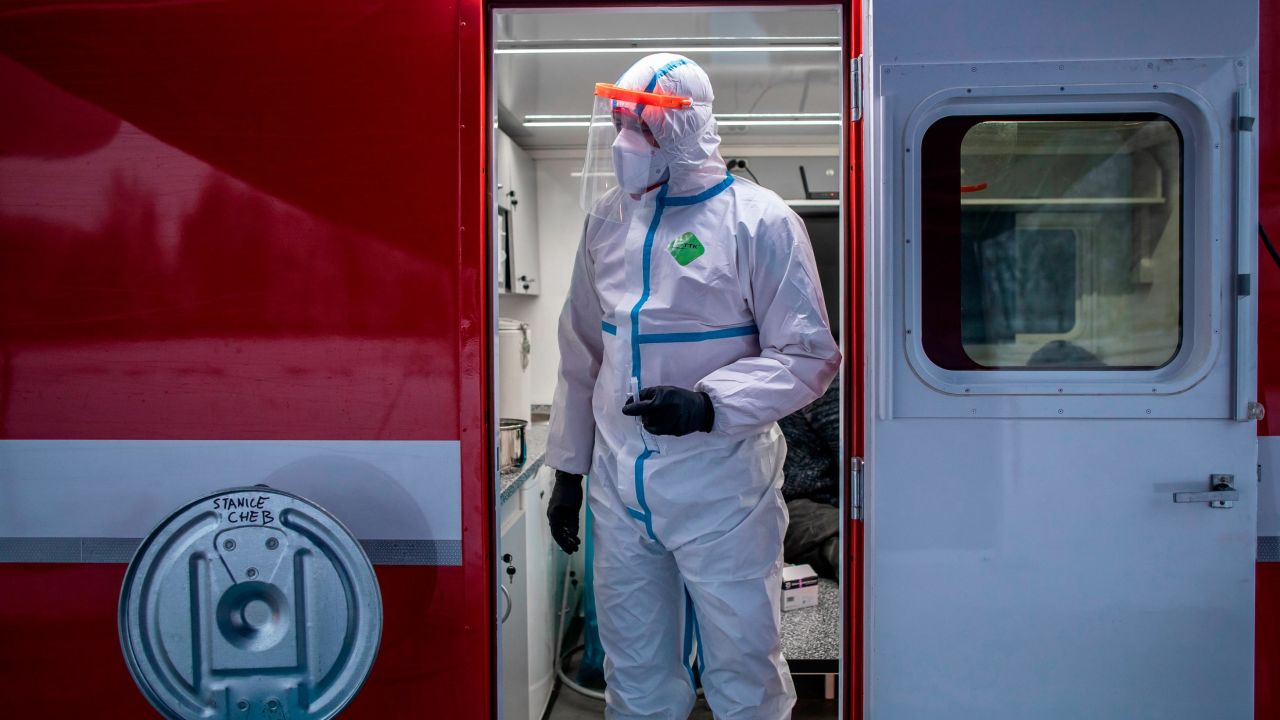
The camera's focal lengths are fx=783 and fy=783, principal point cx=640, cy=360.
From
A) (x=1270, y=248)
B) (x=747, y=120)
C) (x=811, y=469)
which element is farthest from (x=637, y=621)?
(x=747, y=120)

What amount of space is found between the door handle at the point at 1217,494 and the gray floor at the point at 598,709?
5.90 ft

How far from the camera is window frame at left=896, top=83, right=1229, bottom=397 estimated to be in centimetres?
172

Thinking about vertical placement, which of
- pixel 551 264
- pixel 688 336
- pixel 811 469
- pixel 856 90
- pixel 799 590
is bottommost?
pixel 799 590

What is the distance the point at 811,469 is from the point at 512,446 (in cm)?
153

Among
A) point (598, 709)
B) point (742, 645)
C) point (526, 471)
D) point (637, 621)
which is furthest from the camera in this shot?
point (598, 709)

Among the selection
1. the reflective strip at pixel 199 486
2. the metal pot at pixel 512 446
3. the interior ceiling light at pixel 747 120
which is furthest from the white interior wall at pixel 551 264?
the reflective strip at pixel 199 486

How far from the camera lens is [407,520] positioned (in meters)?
1.84

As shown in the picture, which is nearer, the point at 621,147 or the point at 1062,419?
the point at 1062,419

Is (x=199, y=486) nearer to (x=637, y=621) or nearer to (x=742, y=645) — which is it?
(x=637, y=621)

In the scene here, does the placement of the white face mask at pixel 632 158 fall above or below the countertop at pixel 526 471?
above

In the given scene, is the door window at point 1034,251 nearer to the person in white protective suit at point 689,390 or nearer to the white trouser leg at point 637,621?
the person in white protective suit at point 689,390

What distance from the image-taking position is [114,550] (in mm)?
1879

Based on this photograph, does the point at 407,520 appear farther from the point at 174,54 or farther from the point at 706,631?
the point at 174,54

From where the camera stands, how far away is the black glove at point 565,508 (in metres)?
2.16
